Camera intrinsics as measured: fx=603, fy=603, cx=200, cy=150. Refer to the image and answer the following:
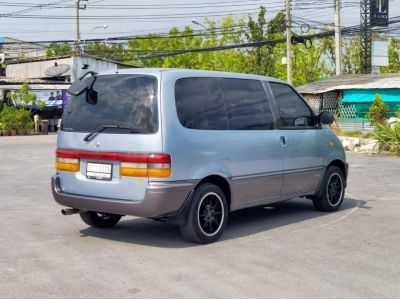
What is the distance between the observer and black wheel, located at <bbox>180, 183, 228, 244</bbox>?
652cm

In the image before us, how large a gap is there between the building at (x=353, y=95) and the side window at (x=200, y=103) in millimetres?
21898

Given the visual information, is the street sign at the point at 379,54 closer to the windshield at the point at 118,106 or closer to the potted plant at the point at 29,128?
the potted plant at the point at 29,128

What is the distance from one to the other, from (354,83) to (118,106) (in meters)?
26.8

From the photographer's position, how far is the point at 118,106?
6.54 m

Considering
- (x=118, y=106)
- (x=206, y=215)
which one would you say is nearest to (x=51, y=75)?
(x=118, y=106)

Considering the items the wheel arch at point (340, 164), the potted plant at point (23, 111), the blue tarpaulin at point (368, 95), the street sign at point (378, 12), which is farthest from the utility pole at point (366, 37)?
the wheel arch at point (340, 164)

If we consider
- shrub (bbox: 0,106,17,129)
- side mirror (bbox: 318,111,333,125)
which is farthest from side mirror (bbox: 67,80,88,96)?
shrub (bbox: 0,106,17,129)

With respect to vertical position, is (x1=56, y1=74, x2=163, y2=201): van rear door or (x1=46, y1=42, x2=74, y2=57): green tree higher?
(x1=46, y1=42, x2=74, y2=57): green tree

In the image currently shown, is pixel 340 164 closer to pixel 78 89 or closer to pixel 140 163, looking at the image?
pixel 140 163

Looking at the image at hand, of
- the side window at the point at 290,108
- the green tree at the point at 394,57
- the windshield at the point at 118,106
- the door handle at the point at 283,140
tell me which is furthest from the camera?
the green tree at the point at 394,57

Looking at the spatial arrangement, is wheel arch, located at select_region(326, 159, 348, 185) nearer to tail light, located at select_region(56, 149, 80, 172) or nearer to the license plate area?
the license plate area

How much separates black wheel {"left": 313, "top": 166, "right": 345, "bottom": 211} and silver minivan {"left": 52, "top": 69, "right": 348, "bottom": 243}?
0.96m

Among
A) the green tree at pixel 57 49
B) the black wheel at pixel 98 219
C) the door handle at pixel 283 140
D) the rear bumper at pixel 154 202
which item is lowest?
the black wheel at pixel 98 219

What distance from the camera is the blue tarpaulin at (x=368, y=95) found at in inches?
1153
